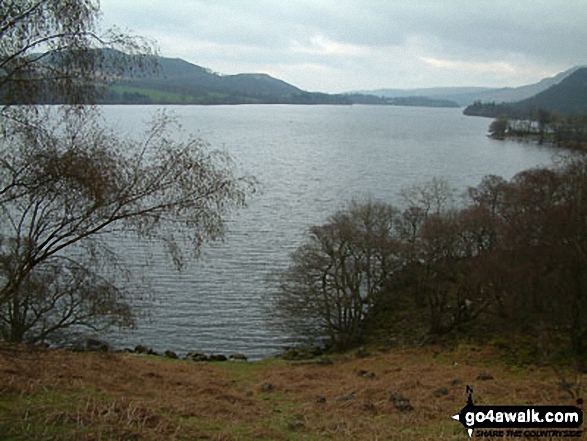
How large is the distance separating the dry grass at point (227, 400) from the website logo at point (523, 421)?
1.14 ft

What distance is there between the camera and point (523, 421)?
30.1 ft

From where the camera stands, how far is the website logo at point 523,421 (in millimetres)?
8703

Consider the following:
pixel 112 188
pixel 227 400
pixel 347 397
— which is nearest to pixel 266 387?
pixel 347 397

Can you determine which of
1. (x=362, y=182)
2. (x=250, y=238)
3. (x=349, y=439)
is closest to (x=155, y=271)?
(x=250, y=238)

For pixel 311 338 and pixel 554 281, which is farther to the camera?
pixel 311 338

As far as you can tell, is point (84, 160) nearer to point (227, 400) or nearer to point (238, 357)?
point (227, 400)

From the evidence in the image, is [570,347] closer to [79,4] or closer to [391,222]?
[391,222]

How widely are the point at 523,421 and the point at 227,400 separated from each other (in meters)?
7.08

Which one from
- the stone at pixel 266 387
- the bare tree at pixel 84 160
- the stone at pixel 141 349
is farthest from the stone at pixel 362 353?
the bare tree at pixel 84 160

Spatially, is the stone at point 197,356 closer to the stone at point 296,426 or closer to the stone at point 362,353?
the stone at point 362,353

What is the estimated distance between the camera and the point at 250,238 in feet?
136

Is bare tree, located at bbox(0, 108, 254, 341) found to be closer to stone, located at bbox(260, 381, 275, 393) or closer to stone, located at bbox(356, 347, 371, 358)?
stone, located at bbox(260, 381, 275, 393)

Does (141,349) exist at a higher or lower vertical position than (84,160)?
lower

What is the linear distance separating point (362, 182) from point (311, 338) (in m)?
35.2
